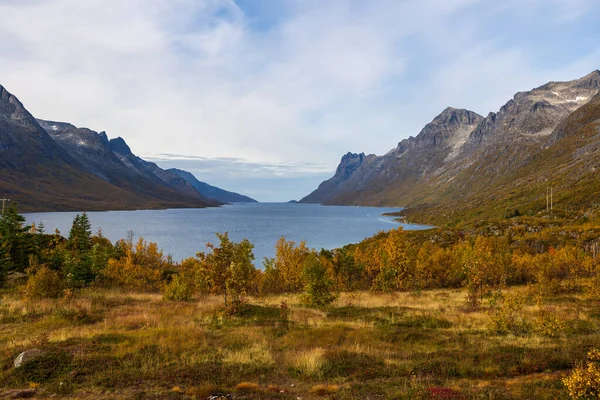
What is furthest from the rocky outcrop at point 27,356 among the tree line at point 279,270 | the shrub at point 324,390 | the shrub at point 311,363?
the tree line at point 279,270

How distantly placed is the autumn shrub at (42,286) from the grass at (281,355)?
3958mm

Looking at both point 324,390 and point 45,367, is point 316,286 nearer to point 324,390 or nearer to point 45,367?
point 324,390

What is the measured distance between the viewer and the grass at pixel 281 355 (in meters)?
12.0

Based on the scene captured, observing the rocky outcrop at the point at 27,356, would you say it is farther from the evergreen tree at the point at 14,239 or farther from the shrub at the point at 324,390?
the evergreen tree at the point at 14,239

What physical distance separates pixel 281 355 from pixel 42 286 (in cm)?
2389

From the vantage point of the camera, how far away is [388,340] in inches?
710

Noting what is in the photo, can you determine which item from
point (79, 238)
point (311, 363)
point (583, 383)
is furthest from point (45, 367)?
point (79, 238)

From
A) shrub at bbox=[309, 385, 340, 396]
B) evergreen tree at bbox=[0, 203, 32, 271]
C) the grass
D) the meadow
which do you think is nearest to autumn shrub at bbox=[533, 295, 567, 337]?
the meadow

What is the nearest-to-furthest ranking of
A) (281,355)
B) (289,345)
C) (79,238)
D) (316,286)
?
(281,355)
(289,345)
(316,286)
(79,238)

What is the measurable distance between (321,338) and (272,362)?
394cm

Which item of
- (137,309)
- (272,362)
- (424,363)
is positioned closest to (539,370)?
(424,363)

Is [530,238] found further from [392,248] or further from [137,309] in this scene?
[137,309]

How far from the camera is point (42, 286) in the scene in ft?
93.3

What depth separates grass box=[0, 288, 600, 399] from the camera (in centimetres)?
1202
